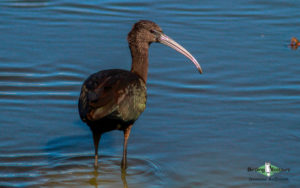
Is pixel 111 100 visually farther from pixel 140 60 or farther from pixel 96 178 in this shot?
pixel 140 60

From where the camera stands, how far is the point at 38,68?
400 inches

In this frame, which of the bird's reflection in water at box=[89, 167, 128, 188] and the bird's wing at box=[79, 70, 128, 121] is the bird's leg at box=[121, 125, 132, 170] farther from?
the bird's wing at box=[79, 70, 128, 121]

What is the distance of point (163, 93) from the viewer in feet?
31.4

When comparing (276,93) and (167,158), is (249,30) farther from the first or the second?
(167,158)

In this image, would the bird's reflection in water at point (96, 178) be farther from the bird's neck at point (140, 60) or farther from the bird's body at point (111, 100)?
the bird's neck at point (140, 60)

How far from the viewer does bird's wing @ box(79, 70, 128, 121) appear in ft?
21.8

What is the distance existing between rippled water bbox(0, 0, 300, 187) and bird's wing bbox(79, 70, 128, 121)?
3.17 ft

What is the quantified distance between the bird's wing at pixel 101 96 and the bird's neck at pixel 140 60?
0.75 metres

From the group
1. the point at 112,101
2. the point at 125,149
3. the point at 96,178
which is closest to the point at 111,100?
the point at 112,101

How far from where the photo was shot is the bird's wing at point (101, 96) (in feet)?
21.8

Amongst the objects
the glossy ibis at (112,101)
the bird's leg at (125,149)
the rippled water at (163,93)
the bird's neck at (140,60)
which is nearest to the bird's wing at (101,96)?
the glossy ibis at (112,101)

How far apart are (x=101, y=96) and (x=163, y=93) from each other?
9.69ft

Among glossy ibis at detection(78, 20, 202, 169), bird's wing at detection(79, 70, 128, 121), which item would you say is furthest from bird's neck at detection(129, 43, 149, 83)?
bird's wing at detection(79, 70, 128, 121)

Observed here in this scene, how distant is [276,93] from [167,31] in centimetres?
289
